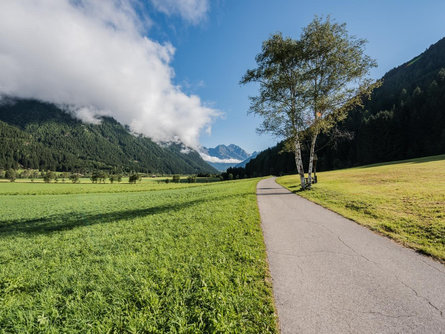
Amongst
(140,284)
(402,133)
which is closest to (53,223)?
(140,284)

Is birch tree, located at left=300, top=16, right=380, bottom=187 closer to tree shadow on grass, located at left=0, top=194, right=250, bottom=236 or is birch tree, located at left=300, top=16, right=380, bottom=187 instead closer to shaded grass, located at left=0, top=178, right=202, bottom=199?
tree shadow on grass, located at left=0, top=194, right=250, bottom=236

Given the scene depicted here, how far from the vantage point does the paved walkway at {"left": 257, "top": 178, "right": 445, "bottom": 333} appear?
2.96 metres

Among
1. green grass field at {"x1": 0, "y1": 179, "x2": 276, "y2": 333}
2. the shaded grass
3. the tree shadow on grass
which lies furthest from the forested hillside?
the shaded grass

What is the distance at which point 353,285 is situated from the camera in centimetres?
394

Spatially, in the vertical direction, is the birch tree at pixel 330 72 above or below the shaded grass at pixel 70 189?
above

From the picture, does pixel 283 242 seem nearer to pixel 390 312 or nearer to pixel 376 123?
pixel 390 312

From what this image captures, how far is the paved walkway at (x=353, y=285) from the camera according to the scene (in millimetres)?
2955

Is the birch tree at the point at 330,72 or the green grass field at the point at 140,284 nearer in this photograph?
the green grass field at the point at 140,284

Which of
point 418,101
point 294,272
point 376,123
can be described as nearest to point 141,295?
point 294,272

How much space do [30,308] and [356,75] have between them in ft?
80.9

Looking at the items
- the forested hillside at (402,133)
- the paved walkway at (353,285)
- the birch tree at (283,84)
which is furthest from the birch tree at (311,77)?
the forested hillside at (402,133)

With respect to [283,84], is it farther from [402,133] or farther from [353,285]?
[402,133]

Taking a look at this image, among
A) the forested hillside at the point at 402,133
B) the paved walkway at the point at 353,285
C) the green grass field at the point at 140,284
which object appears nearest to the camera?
the paved walkway at the point at 353,285

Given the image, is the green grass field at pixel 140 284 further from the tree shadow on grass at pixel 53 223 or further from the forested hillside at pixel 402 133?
the forested hillside at pixel 402 133
